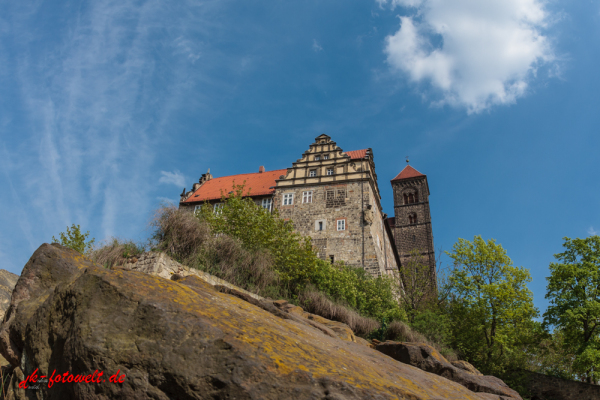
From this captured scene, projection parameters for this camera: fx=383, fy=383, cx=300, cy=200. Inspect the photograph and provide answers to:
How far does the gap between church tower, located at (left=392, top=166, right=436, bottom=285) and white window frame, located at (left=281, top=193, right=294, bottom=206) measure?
28797 millimetres

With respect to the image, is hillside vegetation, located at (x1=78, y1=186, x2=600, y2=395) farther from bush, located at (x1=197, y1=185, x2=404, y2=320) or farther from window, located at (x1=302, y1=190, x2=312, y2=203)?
window, located at (x1=302, y1=190, x2=312, y2=203)

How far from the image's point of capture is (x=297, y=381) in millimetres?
3027

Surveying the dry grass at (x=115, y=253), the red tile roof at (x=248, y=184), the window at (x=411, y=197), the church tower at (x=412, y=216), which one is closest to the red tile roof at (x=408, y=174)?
the church tower at (x=412, y=216)

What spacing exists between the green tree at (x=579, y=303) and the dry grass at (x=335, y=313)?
11083 mm

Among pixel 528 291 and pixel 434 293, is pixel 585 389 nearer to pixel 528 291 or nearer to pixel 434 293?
pixel 528 291

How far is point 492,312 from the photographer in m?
21.5

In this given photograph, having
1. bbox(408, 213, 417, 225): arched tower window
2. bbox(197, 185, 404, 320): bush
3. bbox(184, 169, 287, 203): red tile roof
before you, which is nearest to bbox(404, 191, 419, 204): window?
bbox(408, 213, 417, 225): arched tower window

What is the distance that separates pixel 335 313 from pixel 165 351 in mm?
12380

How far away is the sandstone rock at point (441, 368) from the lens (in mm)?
6652

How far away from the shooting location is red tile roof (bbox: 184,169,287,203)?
108 ft

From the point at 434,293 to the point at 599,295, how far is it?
8.82 metres

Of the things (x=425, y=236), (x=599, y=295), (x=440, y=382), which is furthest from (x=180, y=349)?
(x=425, y=236)

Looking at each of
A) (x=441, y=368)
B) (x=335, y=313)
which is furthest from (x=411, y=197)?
(x=441, y=368)

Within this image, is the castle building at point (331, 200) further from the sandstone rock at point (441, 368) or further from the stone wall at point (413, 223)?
the stone wall at point (413, 223)
